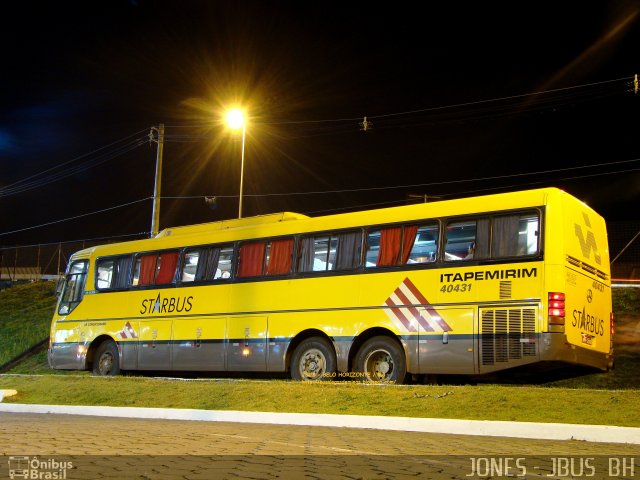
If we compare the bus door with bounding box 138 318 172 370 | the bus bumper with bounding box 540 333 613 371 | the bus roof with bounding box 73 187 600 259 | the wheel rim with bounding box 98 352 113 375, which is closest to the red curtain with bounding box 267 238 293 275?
the bus roof with bounding box 73 187 600 259

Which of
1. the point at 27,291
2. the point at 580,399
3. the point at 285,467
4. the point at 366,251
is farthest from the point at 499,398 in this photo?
the point at 27,291

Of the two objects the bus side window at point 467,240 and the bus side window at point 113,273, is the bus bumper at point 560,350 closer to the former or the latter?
the bus side window at point 467,240

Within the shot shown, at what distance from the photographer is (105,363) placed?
65.5 feet

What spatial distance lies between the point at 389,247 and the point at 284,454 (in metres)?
7.57

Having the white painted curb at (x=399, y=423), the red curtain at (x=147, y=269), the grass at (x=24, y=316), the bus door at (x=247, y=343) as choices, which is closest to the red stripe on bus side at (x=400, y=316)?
the white painted curb at (x=399, y=423)

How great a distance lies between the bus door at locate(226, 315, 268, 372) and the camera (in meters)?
16.0

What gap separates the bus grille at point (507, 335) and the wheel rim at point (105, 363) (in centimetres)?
1141

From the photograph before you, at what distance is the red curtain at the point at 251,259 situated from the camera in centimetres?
1653

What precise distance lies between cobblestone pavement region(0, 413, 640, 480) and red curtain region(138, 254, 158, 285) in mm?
8801

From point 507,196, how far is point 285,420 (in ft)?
18.2

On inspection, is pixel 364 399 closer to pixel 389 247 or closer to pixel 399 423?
pixel 399 423

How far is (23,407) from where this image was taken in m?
15.8

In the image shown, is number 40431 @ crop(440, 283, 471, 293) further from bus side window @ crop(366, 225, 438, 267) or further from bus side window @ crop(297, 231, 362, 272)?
bus side window @ crop(297, 231, 362, 272)

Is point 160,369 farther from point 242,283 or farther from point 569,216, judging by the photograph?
point 569,216
